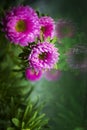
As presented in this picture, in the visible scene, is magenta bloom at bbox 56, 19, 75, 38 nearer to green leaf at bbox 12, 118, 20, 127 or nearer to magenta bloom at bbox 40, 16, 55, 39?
magenta bloom at bbox 40, 16, 55, 39

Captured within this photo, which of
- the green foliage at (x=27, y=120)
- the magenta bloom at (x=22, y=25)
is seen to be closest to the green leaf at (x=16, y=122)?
the green foliage at (x=27, y=120)

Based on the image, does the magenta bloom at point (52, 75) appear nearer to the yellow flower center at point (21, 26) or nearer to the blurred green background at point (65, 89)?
the blurred green background at point (65, 89)

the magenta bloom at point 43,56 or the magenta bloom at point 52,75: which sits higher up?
the magenta bloom at point 43,56

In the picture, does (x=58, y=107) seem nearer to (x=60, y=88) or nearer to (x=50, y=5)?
(x=60, y=88)

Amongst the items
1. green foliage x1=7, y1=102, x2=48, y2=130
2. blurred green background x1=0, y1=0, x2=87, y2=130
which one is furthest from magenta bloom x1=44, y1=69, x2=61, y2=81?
green foliage x1=7, y1=102, x2=48, y2=130

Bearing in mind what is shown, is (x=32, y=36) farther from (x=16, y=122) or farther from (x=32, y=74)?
(x=16, y=122)
